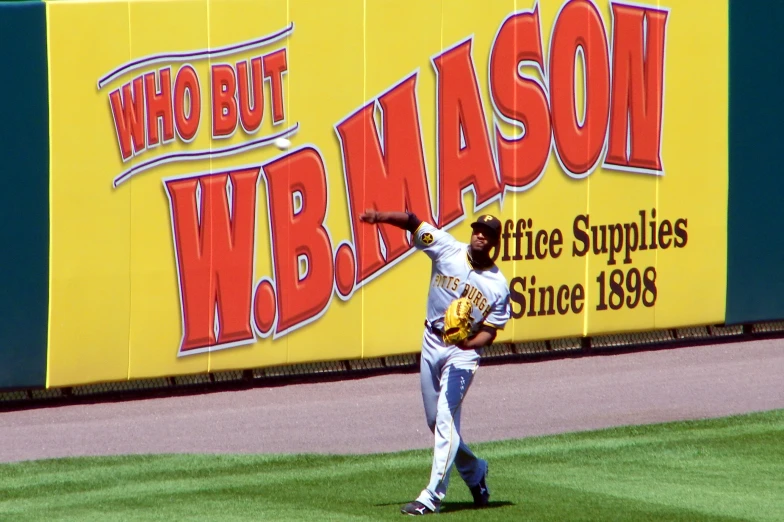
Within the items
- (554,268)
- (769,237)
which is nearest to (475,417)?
(554,268)

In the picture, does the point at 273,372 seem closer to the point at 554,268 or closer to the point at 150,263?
the point at 150,263

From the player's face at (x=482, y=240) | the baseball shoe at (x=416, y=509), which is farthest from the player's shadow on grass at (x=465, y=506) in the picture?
the player's face at (x=482, y=240)

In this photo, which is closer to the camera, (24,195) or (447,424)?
(447,424)

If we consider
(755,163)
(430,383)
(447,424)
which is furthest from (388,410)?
(755,163)

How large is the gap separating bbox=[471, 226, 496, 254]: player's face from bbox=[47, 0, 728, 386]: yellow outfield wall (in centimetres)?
442

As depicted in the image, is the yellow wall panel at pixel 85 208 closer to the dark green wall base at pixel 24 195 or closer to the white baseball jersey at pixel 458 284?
the dark green wall base at pixel 24 195

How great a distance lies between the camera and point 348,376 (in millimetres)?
12969

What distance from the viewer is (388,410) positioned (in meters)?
11.6

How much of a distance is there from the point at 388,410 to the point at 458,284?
12.3 feet

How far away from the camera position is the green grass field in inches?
324

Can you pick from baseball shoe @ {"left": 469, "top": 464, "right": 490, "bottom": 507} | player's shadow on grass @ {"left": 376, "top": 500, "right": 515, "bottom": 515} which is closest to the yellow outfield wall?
player's shadow on grass @ {"left": 376, "top": 500, "right": 515, "bottom": 515}

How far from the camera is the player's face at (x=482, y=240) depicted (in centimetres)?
793

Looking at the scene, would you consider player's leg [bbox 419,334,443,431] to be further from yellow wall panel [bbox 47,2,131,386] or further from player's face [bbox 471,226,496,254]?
yellow wall panel [bbox 47,2,131,386]

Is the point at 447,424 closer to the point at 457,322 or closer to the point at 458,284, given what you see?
the point at 457,322
